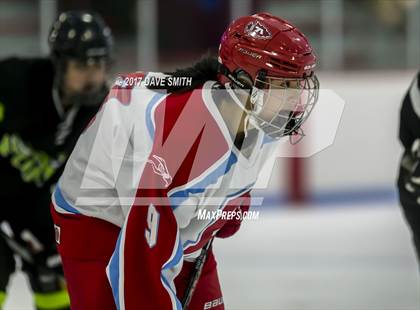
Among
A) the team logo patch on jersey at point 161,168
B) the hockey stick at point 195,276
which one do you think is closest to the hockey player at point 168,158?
the team logo patch on jersey at point 161,168

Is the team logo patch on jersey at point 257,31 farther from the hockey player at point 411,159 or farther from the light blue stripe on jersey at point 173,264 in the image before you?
the hockey player at point 411,159

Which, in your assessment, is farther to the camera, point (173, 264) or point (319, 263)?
point (319, 263)

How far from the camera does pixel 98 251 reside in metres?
1.96

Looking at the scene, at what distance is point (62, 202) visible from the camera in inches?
80.3

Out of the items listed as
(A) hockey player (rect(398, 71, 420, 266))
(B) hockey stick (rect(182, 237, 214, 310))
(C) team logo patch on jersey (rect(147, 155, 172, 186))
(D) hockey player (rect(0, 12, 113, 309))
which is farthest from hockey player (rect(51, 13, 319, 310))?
(D) hockey player (rect(0, 12, 113, 309))

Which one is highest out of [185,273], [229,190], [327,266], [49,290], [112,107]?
[112,107]

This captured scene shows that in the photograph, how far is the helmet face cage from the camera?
1.87 m

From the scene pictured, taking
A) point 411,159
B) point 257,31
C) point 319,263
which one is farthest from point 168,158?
point 319,263

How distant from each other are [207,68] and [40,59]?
1.13 m

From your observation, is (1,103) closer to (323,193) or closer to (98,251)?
(98,251)

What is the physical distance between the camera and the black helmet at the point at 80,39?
297cm

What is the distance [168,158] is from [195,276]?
40cm

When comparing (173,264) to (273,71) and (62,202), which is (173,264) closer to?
(62,202)

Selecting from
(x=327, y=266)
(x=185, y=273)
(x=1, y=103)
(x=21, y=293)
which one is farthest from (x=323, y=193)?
(x=185, y=273)
